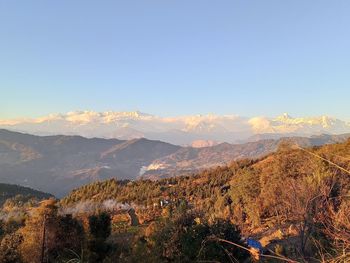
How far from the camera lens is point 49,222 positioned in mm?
39094

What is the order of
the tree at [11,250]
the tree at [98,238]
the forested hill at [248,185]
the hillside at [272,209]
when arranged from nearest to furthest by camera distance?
1. the hillside at [272,209]
2. the tree at [98,238]
3. the tree at [11,250]
4. the forested hill at [248,185]

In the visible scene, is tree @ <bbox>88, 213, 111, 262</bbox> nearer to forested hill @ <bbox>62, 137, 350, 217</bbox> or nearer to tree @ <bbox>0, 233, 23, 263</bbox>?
tree @ <bbox>0, 233, 23, 263</bbox>

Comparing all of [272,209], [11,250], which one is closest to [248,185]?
[272,209]

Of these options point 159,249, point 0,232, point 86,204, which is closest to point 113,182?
point 86,204

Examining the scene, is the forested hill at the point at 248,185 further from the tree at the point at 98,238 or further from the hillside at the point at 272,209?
the tree at the point at 98,238

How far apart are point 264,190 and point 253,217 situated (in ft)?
16.2

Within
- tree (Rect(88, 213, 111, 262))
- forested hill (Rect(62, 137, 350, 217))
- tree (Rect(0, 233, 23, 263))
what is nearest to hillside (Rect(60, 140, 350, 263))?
forested hill (Rect(62, 137, 350, 217))

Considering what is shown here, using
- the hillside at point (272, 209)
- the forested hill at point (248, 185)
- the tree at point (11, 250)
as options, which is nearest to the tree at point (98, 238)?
the hillside at point (272, 209)

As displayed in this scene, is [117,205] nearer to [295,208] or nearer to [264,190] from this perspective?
[264,190]

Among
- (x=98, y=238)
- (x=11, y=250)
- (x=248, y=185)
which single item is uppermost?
(x=98, y=238)

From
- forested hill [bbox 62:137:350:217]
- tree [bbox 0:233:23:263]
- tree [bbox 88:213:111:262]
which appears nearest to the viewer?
tree [bbox 88:213:111:262]

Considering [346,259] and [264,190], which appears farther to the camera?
[264,190]

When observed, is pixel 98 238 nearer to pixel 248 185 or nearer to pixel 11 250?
pixel 11 250

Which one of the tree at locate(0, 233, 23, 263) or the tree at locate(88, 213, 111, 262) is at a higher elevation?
the tree at locate(88, 213, 111, 262)
